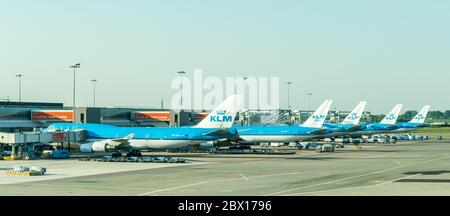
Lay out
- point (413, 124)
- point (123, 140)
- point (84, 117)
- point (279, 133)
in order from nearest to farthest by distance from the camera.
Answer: point (123, 140), point (279, 133), point (84, 117), point (413, 124)

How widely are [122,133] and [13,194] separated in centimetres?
4727

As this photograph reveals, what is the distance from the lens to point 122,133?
88812mm

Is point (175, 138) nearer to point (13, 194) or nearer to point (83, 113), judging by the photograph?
point (83, 113)

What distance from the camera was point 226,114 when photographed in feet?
284

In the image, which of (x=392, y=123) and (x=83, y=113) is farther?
(x=392, y=123)

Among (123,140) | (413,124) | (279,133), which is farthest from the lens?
(413,124)

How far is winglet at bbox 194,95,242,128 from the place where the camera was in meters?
86.2

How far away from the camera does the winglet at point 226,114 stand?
86.2 m

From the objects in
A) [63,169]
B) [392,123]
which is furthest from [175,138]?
[392,123]

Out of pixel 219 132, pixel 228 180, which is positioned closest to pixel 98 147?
pixel 219 132

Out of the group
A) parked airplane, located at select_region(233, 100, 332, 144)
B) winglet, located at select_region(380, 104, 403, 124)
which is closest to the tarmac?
parked airplane, located at select_region(233, 100, 332, 144)

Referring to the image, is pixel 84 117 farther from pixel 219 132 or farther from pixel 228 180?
pixel 228 180

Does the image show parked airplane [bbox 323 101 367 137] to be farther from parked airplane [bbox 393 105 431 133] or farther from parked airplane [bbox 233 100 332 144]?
parked airplane [bbox 393 105 431 133]

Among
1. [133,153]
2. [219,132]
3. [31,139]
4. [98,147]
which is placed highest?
[219,132]
